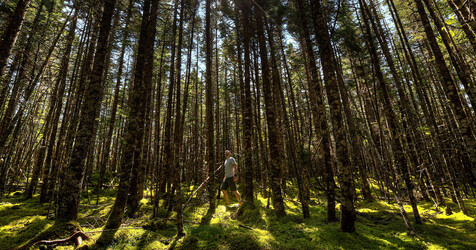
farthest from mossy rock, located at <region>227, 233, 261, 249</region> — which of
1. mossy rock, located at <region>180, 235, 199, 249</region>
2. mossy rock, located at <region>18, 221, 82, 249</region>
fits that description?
mossy rock, located at <region>18, 221, 82, 249</region>

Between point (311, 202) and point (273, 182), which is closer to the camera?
point (273, 182)

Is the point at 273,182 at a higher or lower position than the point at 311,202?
higher

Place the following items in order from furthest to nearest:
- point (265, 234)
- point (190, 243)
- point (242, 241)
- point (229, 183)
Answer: point (229, 183) → point (265, 234) → point (190, 243) → point (242, 241)

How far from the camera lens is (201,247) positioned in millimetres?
4605

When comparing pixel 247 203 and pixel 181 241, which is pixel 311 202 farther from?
pixel 181 241

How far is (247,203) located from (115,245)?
4827mm

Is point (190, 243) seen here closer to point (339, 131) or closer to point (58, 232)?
point (58, 232)

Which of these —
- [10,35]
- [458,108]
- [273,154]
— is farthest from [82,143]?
[458,108]

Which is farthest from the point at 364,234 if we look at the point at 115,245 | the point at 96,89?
the point at 96,89

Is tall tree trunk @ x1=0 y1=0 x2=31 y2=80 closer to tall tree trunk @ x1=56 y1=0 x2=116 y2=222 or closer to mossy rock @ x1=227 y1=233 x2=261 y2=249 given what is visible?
tall tree trunk @ x1=56 y1=0 x2=116 y2=222

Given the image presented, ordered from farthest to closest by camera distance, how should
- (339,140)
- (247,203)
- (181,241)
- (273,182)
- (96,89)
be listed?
(247,203), (273,182), (96,89), (339,140), (181,241)

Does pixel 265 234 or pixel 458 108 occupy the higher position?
pixel 458 108

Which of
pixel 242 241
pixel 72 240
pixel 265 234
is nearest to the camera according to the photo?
pixel 72 240

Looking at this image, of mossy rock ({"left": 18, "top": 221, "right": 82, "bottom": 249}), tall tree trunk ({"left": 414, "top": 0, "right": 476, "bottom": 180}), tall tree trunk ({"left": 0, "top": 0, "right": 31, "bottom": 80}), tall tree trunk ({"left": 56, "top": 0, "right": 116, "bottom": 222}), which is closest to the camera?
mossy rock ({"left": 18, "top": 221, "right": 82, "bottom": 249})
